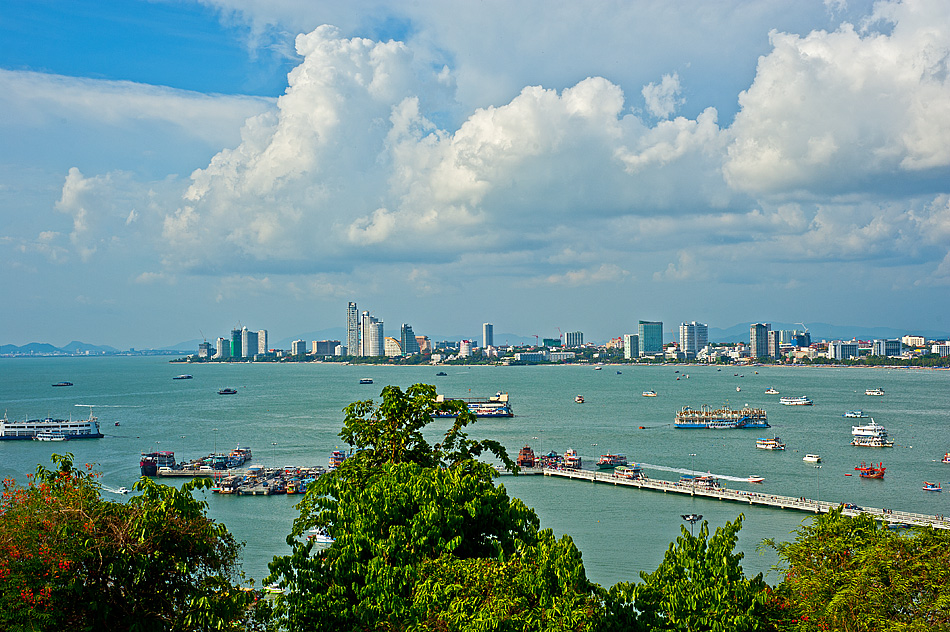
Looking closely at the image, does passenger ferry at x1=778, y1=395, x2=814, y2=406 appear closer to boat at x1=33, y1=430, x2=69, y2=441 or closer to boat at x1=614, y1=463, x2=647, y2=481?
boat at x1=614, y1=463, x2=647, y2=481

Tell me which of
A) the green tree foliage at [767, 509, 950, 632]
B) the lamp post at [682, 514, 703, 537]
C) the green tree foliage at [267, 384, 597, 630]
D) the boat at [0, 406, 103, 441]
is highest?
the green tree foliage at [267, 384, 597, 630]

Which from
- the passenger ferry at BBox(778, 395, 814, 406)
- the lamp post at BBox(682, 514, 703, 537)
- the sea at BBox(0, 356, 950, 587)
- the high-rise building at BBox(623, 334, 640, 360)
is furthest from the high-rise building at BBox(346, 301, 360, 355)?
the lamp post at BBox(682, 514, 703, 537)

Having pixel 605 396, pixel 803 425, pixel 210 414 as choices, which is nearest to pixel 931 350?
pixel 605 396

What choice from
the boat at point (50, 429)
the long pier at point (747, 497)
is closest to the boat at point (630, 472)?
the long pier at point (747, 497)

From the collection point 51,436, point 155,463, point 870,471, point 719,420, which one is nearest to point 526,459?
point 870,471

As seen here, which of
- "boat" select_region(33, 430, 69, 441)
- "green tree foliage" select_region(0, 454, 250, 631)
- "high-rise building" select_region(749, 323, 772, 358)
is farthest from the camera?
"high-rise building" select_region(749, 323, 772, 358)
